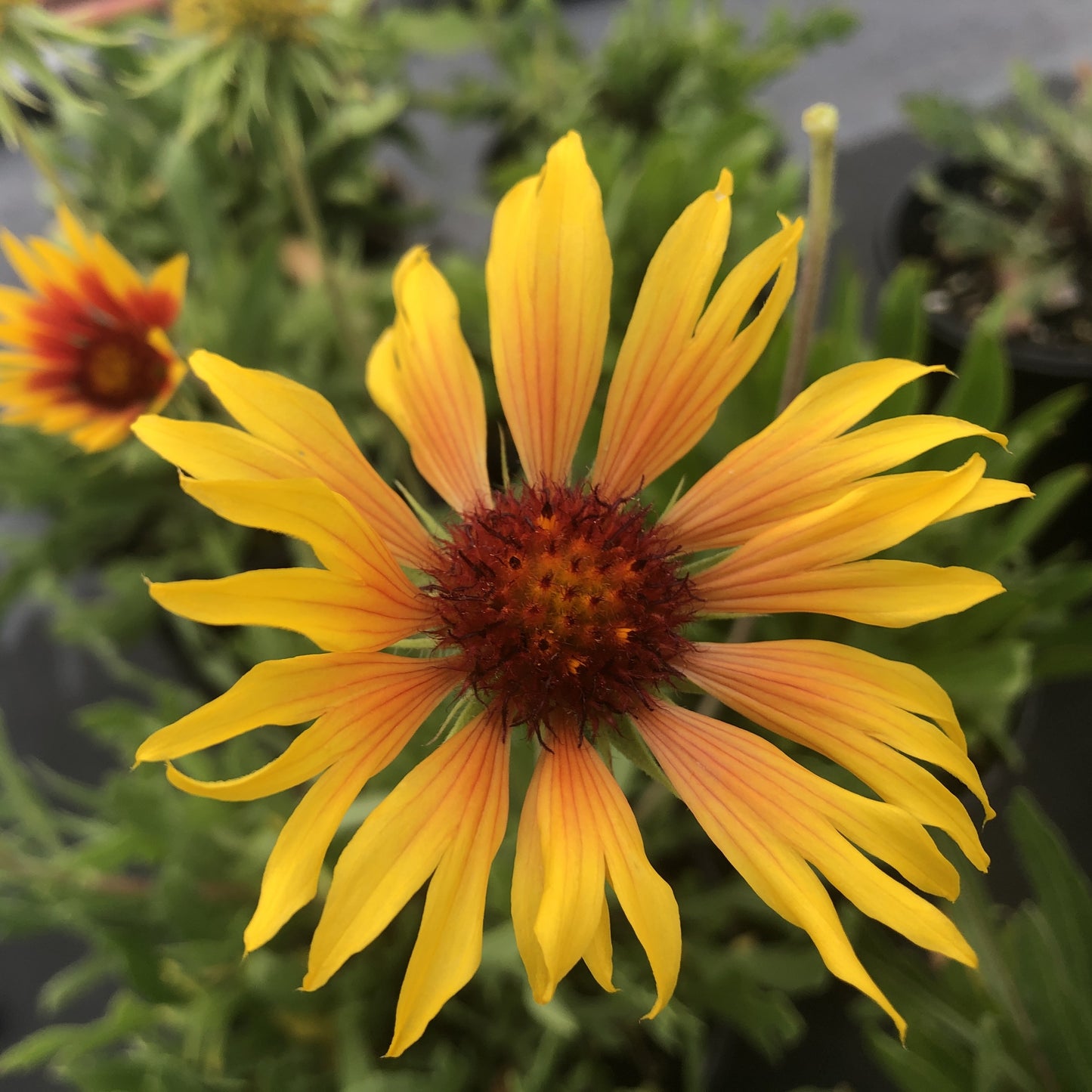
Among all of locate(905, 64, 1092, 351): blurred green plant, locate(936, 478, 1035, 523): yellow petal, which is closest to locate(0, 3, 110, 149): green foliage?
locate(936, 478, 1035, 523): yellow petal

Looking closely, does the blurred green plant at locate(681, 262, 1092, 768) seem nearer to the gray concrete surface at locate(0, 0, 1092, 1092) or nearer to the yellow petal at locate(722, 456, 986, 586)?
the yellow petal at locate(722, 456, 986, 586)

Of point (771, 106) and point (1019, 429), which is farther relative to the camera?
point (771, 106)

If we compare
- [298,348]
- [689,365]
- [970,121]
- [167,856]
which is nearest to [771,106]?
[970,121]

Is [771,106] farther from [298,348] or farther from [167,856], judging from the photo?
[167,856]

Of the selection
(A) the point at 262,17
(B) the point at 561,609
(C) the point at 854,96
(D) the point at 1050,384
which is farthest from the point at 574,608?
(C) the point at 854,96

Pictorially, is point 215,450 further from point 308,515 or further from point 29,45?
point 29,45

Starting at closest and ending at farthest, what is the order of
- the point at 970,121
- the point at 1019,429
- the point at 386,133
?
1. the point at 1019,429
2. the point at 970,121
3. the point at 386,133

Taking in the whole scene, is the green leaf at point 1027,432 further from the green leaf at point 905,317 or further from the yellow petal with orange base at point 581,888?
the yellow petal with orange base at point 581,888
